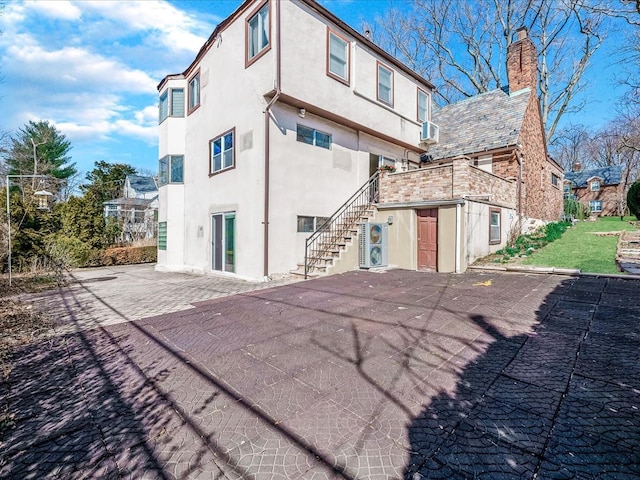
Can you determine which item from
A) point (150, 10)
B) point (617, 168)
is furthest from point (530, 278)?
point (617, 168)

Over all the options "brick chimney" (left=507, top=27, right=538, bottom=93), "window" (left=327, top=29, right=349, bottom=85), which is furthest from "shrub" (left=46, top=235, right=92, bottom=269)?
"brick chimney" (left=507, top=27, right=538, bottom=93)

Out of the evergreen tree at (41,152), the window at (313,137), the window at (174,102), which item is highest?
the evergreen tree at (41,152)

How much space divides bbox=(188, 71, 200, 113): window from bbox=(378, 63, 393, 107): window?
7.33m

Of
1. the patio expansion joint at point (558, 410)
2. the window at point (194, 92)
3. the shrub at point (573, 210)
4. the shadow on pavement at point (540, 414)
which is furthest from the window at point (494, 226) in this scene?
the shrub at point (573, 210)

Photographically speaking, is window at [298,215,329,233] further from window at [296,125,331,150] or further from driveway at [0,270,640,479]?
driveway at [0,270,640,479]

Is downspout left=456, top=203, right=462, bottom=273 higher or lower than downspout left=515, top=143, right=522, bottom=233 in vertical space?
lower

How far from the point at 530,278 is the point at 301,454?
7842 mm

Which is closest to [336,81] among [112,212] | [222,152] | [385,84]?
[385,84]

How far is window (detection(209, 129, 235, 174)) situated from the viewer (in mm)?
10508

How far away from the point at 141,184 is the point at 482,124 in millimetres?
31610

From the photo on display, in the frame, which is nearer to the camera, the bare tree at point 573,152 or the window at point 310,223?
the window at point 310,223

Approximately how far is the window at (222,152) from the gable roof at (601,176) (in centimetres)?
3628

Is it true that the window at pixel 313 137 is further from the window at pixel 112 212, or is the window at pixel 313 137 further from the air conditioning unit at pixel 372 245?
the window at pixel 112 212

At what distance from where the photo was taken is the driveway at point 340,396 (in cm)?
193
